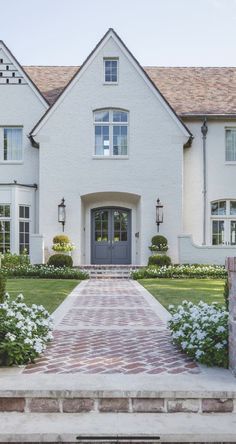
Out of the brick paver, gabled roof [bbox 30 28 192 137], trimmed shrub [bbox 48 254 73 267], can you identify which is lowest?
the brick paver

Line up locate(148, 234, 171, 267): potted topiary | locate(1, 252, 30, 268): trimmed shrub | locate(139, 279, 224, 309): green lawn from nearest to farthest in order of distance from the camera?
1. locate(139, 279, 224, 309): green lawn
2. locate(1, 252, 30, 268): trimmed shrub
3. locate(148, 234, 171, 267): potted topiary

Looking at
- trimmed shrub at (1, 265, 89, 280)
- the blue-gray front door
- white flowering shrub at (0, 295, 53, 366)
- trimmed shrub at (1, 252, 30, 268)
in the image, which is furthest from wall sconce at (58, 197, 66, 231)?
white flowering shrub at (0, 295, 53, 366)

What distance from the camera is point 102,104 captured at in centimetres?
2147

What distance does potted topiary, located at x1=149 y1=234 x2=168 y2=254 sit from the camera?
2058 centimetres

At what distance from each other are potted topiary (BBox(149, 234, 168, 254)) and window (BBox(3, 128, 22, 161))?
7.35 m

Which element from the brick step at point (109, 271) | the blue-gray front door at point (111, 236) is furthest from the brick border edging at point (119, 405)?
the blue-gray front door at point (111, 236)

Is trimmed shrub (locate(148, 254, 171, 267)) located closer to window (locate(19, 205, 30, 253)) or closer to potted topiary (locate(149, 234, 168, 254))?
potted topiary (locate(149, 234, 168, 254))

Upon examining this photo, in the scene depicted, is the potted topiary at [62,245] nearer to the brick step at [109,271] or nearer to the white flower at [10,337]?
the brick step at [109,271]

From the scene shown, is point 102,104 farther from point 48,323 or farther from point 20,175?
point 48,323

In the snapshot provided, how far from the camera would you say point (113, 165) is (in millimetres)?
21406

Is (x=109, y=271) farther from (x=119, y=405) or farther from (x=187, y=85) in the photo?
(x=119, y=405)

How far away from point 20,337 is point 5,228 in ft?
51.1

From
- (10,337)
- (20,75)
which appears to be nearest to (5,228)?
(20,75)

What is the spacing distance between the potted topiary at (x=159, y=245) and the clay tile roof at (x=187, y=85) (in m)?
5.87
